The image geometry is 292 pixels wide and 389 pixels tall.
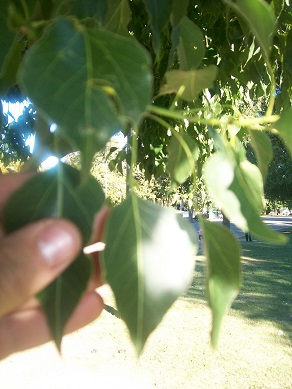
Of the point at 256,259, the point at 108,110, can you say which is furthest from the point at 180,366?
the point at 256,259

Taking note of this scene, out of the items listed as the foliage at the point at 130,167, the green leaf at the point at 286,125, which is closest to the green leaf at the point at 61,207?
the foliage at the point at 130,167

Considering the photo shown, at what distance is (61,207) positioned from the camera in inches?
12.3

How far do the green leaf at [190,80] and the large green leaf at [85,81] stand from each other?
0.11 metres

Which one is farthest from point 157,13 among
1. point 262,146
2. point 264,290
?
point 264,290

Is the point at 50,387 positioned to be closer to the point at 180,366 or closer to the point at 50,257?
the point at 180,366

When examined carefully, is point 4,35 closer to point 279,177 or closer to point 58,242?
point 58,242

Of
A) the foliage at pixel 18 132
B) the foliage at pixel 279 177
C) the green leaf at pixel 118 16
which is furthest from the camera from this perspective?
the foliage at pixel 279 177

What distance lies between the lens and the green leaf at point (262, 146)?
0.43 metres

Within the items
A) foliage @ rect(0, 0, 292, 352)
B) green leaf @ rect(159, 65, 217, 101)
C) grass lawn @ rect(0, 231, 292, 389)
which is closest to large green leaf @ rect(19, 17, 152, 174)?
foliage @ rect(0, 0, 292, 352)

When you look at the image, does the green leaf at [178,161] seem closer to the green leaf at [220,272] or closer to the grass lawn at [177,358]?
the green leaf at [220,272]

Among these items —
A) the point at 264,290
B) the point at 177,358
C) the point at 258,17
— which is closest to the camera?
the point at 258,17

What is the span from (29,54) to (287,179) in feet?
38.3

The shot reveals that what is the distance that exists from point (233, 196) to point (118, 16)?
1.12ft

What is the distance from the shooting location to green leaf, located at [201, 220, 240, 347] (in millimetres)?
344
